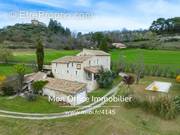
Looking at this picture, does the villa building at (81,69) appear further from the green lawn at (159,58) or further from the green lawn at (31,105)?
the green lawn at (159,58)

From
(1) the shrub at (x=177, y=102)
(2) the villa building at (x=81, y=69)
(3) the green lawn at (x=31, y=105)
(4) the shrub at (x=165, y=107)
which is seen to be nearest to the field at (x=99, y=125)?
(4) the shrub at (x=165, y=107)

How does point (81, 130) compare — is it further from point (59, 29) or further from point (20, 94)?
point (59, 29)

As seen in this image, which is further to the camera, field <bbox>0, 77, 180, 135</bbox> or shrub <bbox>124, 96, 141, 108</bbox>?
shrub <bbox>124, 96, 141, 108</bbox>

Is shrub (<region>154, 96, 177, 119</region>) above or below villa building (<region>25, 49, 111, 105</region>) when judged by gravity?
below

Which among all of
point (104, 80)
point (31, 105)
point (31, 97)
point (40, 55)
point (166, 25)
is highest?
point (166, 25)

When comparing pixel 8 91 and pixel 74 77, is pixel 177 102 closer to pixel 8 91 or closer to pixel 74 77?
pixel 74 77

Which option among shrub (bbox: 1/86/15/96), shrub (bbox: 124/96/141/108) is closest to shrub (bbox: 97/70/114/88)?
shrub (bbox: 124/96/141/108)

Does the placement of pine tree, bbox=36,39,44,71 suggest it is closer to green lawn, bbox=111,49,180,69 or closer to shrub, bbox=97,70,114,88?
shrub, bbox=97,70,114,88

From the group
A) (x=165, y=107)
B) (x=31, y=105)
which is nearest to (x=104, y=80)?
(x=165, y=107)
